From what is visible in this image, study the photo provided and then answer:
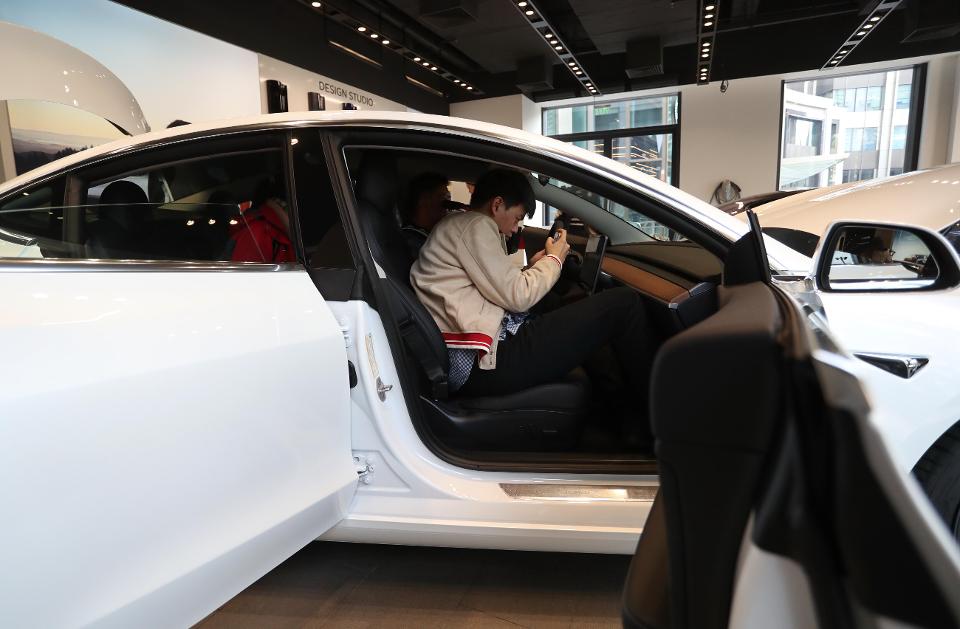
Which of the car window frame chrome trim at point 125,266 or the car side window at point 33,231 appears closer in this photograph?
the car window frame chrome trim at point 125,266

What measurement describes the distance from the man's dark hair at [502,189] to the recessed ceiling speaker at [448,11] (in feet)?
13.8

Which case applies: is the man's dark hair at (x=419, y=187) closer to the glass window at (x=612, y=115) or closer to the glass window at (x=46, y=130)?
the glass window at (x=46, y=130)

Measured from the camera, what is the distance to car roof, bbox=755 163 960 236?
1729 millimetres

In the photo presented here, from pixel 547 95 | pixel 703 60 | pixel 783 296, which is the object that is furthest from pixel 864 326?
pixel 547 95

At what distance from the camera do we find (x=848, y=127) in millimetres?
8141

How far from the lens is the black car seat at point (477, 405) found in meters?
1.59

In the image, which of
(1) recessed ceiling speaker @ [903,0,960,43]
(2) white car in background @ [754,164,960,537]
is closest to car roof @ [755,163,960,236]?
(2) white car in background @ [754,164,960,537]

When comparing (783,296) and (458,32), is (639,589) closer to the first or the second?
(783,296)

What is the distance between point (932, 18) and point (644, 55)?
9.70ft

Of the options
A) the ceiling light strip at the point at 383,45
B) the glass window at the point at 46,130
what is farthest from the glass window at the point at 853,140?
the glass window at the point at 46,130

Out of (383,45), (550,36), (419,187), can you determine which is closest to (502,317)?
(419,187)

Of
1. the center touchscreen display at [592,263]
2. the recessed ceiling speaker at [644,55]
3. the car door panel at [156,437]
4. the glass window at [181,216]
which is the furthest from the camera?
the recessed ceiling speaker at [644,55]

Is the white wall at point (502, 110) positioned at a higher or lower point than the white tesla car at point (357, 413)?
higher

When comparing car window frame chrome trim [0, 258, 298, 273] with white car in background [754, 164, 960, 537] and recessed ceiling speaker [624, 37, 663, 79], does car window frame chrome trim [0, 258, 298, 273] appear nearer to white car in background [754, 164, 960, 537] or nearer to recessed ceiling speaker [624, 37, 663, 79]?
white car in background [754, 164, 960, 537]
